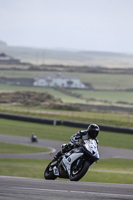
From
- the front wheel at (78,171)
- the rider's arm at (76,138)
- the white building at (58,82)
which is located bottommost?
the white building at (58,82)

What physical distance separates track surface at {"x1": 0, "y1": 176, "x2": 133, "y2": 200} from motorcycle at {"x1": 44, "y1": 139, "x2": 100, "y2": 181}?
524 mm

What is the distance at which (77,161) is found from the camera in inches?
404

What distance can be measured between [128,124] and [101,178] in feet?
104

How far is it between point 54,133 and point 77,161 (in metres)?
30.1

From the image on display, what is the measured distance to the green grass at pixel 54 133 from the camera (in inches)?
1444

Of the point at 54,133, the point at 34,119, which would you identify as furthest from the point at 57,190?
the point at 34,119

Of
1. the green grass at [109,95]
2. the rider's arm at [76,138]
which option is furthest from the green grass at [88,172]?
the green grass at [109,95]

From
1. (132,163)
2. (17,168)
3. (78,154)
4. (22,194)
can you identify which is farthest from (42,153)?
(22,194)

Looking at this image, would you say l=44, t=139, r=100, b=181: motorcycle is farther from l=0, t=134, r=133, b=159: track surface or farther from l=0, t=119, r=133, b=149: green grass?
l=0, t=119, r=133, b=149: green grass

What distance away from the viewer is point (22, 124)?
149ft

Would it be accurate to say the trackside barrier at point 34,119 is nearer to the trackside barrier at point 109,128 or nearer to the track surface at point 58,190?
the trackside barrier at point 109,128

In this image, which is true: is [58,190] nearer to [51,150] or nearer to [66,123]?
[51,150]

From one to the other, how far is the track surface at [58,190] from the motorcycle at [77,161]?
52 cm

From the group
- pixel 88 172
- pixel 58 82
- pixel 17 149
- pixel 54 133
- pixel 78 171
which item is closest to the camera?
pixel 78 171
